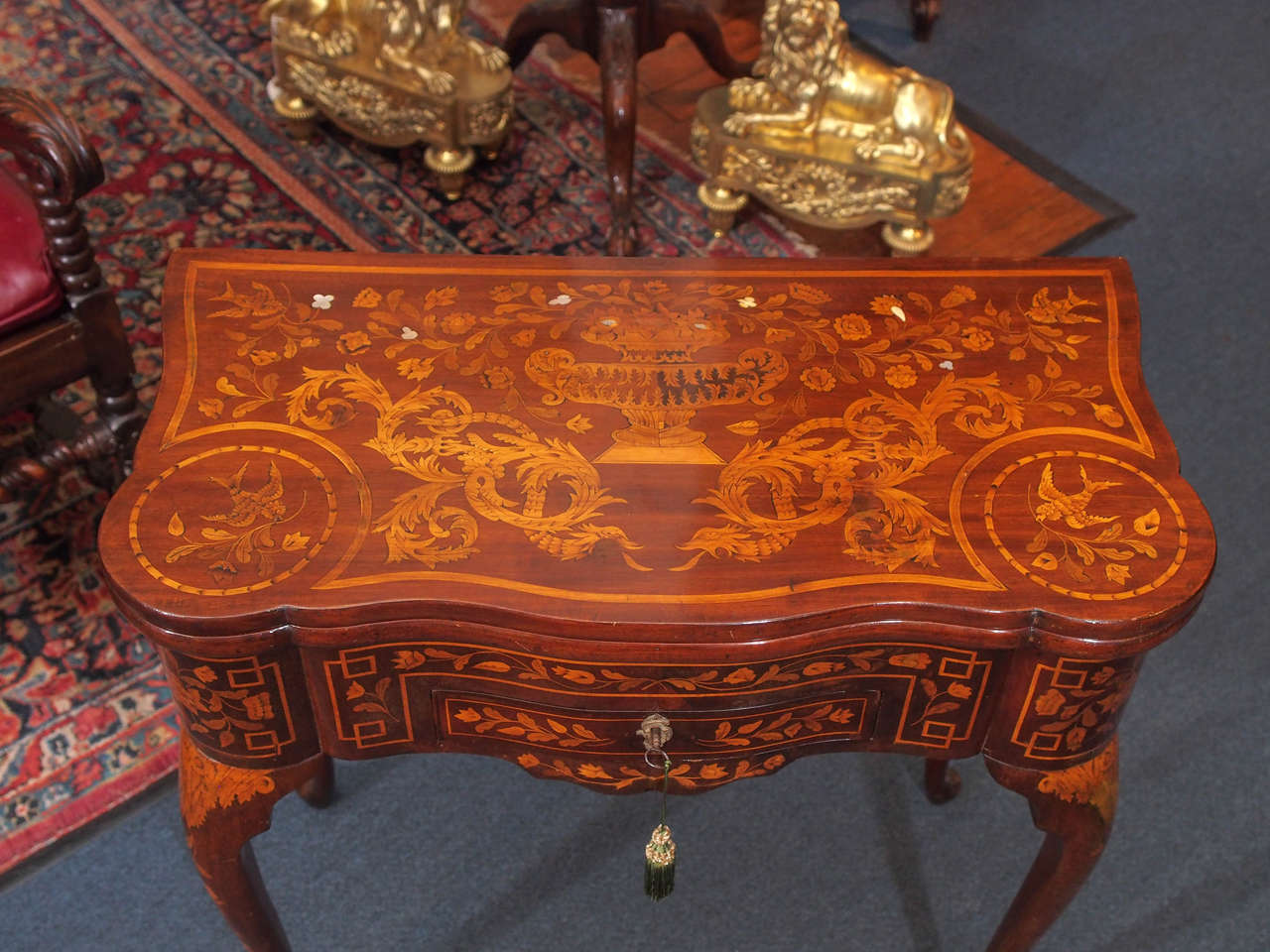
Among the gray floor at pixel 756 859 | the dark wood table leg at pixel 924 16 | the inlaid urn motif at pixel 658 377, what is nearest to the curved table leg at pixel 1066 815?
the gray floor at pixel 756 859

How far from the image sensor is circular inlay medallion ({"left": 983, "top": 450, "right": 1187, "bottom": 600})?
1.19 metres

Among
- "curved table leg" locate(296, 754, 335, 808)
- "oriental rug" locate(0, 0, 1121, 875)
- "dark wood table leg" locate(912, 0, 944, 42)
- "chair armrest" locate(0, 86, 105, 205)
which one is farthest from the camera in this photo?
"dark wood table leg" locate(912, 0, 944, 42)

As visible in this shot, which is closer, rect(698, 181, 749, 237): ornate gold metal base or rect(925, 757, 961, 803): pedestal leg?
rect(925, 757, 961, 803): pedestal leg

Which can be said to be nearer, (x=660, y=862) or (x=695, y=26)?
(x=660, y=862)

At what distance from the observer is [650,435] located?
1317mm

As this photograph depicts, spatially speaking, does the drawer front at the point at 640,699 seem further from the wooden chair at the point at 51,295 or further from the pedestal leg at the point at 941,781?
the wooden chair at the point at 51,295

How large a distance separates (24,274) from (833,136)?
1.33 m

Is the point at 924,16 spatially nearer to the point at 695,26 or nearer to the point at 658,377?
the point at 695,26

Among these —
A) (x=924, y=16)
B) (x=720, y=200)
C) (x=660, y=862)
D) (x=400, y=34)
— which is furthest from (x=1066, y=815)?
(x=924, y=16)

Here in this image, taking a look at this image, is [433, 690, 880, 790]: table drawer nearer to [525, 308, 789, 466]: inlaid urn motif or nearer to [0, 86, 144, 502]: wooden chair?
[525, 308, 789, 466]: inlaid urn motif

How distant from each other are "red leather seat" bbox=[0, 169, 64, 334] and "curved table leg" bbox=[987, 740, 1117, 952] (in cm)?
122

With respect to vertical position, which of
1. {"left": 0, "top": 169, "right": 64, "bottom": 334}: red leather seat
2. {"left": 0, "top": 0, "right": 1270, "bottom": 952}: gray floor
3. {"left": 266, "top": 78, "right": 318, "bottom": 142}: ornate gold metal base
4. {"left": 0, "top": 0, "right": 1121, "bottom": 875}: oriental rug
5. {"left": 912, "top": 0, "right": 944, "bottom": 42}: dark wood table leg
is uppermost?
{"left": 0, "top": 169, "right": 64, "bottom": 334}: red leather seat

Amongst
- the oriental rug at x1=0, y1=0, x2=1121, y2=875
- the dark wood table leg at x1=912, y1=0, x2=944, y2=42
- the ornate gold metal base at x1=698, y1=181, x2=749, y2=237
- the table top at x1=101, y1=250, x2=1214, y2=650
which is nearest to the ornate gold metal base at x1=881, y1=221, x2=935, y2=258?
the oriental rug at x1=0, y1=0, x2=1121, y2=875

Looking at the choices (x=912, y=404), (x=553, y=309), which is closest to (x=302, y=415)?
(x=553, y=309)
